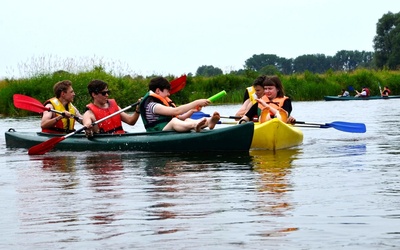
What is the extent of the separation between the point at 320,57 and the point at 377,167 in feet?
325

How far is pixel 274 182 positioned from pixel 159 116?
348 cm

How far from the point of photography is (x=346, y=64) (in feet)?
347

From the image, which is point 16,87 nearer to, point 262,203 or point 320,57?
point 262,203

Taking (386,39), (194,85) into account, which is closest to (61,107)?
(194,85)

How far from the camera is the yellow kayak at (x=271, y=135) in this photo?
1034 cm

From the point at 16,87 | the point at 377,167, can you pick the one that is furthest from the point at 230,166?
the point at 16,87

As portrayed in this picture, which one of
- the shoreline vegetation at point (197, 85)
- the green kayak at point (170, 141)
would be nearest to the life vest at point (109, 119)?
the green kayak at point (170, 141)

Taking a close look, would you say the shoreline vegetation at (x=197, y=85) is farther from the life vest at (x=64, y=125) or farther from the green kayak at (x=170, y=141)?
the green kayak at (x=170, y=141)

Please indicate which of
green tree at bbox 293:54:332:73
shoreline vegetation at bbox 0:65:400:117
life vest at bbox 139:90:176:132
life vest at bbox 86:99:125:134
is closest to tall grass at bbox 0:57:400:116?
shoreline vegetation at bbox 0:65:400:117

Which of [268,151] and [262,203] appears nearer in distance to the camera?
[262,203]

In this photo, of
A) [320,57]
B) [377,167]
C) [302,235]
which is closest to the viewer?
[302,235]

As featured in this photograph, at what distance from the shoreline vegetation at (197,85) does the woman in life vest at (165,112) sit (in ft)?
44.7

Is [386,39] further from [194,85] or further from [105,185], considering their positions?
[105,185]

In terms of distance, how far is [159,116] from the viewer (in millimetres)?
10219
